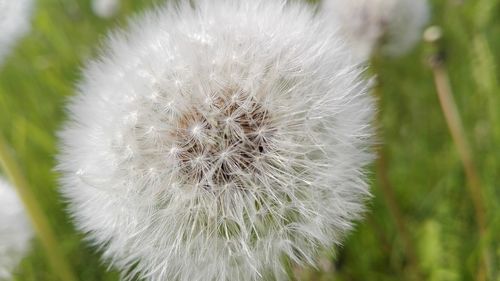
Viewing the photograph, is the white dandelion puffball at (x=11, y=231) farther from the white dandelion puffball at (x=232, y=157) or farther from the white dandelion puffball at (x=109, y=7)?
the white dandelion puffball at (x=109, y=7)

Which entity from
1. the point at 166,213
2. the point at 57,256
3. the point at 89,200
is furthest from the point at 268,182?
the point at 57,256

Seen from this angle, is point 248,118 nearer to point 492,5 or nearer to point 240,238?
point 240,238

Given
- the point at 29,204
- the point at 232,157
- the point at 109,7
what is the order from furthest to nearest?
1. the point at 109,7
2. the point at 29,204
3. the point at 232,157

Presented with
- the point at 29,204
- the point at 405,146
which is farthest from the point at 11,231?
the point at 405,146

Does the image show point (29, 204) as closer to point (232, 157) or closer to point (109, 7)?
point (232, 157)

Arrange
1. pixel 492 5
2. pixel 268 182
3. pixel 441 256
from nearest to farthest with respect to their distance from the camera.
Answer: pixel 268 182 → pixel 441 256 → pixel 492 5

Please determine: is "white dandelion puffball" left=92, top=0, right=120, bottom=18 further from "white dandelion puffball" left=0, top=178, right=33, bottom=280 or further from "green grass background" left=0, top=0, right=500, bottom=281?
"white dandelion puffball" left=0, top=178, right=33, bottom=280

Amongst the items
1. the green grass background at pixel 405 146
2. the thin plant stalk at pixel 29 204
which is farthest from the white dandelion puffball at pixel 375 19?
the thin plant stalk at pixel 29 204
